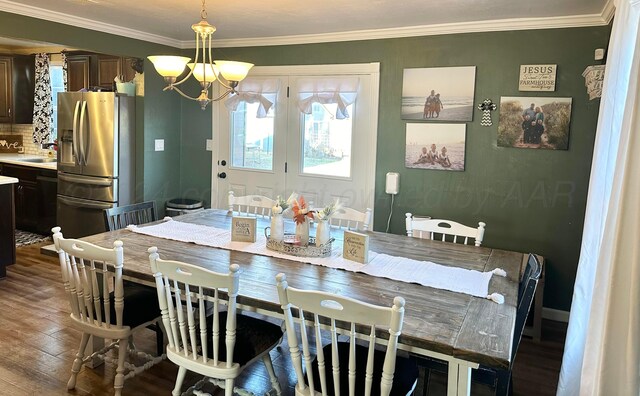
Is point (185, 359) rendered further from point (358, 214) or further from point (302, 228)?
point (358, 214)

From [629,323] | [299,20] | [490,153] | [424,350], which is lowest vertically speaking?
[424,350]

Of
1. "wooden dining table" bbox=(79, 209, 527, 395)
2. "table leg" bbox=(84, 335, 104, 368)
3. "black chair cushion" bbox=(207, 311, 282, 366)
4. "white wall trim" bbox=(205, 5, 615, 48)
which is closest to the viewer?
"wooden dining table" bbox=(79, 209, 527, 395)

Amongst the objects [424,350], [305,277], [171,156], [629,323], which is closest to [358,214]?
[305,277]

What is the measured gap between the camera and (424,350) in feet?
5.72

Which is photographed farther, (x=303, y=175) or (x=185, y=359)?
(x=303, y=175)

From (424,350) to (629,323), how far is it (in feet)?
2.15

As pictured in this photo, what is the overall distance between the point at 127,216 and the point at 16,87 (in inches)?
164

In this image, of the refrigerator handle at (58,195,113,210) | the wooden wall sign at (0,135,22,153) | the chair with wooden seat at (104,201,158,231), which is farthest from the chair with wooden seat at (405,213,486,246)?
the wooden wall sign at (0,135,22,153)

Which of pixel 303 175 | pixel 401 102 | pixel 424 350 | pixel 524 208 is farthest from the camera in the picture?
pixel 303 175

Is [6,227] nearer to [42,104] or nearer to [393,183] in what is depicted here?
[42,104]

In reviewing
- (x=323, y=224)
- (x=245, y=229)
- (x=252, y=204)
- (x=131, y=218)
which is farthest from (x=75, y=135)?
(x=323, y=224)

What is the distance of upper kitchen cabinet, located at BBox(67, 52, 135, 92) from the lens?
5621 millimetres

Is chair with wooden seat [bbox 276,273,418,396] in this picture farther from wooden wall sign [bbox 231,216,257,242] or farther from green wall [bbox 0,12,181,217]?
green wall [bbox 0,12,181,217]

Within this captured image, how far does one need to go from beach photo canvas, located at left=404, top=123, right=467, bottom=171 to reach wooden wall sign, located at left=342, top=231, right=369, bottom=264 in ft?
6.22
